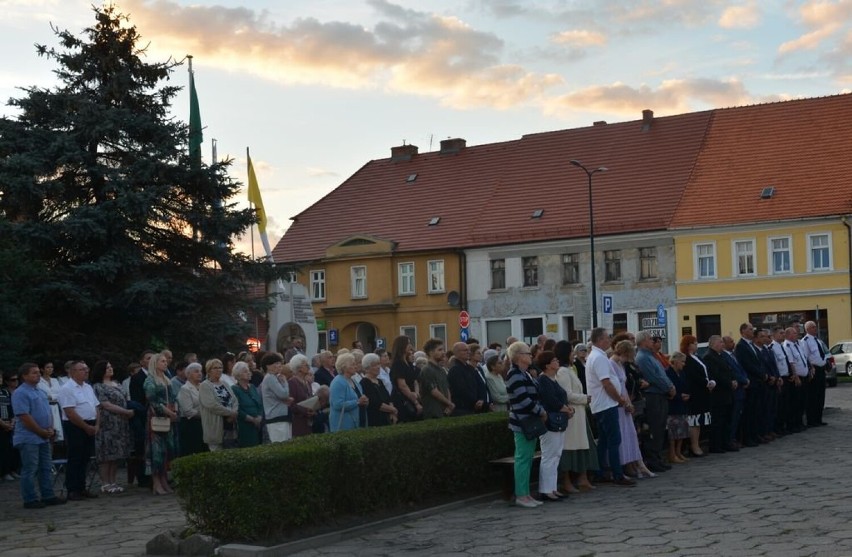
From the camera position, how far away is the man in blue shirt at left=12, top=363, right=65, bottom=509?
641 inches

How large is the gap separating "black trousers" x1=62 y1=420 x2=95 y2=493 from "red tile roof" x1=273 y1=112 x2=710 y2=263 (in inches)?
1552

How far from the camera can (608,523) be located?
12820 millimetres

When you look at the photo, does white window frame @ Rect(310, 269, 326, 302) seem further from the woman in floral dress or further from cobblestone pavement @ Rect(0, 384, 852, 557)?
cobblestone pavement @ Rect(0, 384, 852, 557)

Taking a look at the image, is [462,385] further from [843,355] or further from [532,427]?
[843,355]

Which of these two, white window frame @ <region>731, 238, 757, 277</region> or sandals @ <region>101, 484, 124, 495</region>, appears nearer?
sandals @ <region>101, 484, 124, 495</region>

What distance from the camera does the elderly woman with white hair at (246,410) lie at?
17086 mm

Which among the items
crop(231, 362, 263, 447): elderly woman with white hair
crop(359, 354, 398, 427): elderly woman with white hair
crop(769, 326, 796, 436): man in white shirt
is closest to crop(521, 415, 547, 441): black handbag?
crop(359, 354, 398, 427): elderly woman with white hair

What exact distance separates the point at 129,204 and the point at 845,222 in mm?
31507

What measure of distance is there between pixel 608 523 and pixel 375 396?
4.99m

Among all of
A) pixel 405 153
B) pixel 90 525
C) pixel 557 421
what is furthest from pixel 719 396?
pixel 405 153

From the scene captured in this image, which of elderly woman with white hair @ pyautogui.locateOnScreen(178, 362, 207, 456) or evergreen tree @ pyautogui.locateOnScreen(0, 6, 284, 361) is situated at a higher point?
evergreen tree @ pyautogui.locateOnScreen(0, 6, 284, 361)

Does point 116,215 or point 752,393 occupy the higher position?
point 116,215

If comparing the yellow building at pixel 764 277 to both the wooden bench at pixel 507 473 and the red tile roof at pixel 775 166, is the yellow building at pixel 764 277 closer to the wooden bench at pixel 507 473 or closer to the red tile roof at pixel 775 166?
the red tile roof at pixel 775 166

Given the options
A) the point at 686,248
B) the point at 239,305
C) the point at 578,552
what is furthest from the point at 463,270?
the point at 578,552
